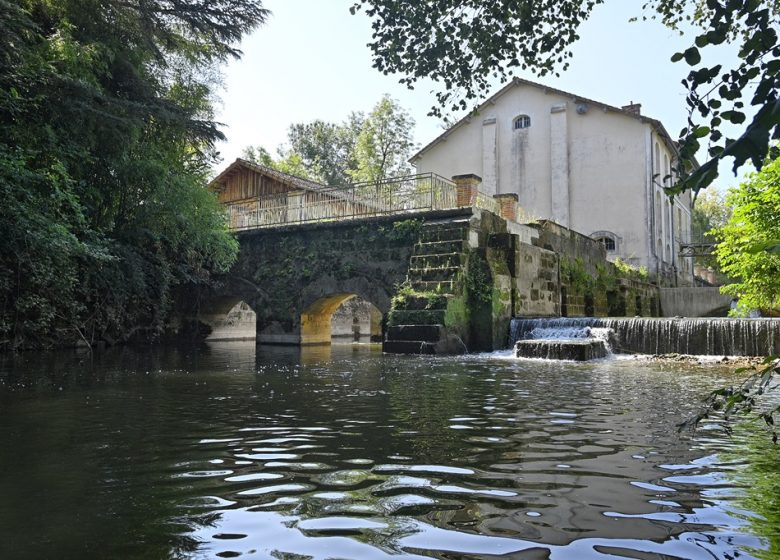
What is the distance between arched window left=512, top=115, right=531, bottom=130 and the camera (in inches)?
1220

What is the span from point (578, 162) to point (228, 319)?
17.3 metres

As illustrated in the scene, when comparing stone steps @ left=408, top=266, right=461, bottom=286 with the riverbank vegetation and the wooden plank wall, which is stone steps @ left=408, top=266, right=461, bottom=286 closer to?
the riverbank vegetation

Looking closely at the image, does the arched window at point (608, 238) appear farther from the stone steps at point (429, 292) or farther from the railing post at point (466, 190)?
the stone steps at point (429, 292)

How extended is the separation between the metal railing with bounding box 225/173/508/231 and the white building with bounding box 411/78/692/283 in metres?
10.7

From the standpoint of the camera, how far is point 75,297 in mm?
17047

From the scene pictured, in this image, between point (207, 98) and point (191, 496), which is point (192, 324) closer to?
point (207, 98)

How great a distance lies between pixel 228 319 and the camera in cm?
2475

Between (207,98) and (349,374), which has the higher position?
(207,98)

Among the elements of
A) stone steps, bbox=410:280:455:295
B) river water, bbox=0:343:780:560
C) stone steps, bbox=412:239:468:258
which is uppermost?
stone steps, bbox=412:239:468:258

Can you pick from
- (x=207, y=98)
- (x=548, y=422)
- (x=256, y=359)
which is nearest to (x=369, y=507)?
(x=548, y=422)

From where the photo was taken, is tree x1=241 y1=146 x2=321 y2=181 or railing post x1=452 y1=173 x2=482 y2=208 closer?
railing post x1=452 y1=173 x2=482 y2=208

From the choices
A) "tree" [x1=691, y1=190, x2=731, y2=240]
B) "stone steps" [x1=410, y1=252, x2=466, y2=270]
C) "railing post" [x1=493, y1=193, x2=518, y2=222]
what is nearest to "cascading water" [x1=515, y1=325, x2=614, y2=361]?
"stone steps" [x1=410, y1=252, x2=466, y2=270]

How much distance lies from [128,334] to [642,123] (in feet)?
74.9

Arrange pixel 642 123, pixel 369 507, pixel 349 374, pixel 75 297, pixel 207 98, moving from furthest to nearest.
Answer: pixel 642 123, pixel 207 98, pixel 75 297, pixel 349 374, pixel 369 507
